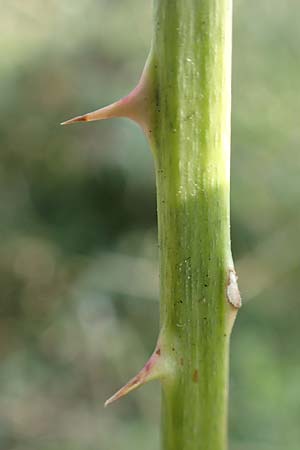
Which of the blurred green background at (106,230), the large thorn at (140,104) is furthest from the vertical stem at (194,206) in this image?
the blurred green background at (106,230)

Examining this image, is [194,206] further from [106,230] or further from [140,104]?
[106,230]

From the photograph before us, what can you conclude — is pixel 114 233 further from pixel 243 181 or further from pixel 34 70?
pixel 34 70

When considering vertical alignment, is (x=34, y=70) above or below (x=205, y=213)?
below

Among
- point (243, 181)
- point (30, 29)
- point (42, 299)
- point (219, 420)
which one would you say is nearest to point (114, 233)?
point (42, 299)

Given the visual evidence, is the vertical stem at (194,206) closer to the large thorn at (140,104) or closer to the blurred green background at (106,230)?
the large thorn at (140,104)

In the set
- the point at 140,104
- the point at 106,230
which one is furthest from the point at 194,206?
the point at 106,230

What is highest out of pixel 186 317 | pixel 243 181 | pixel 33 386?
pixel 186 317
